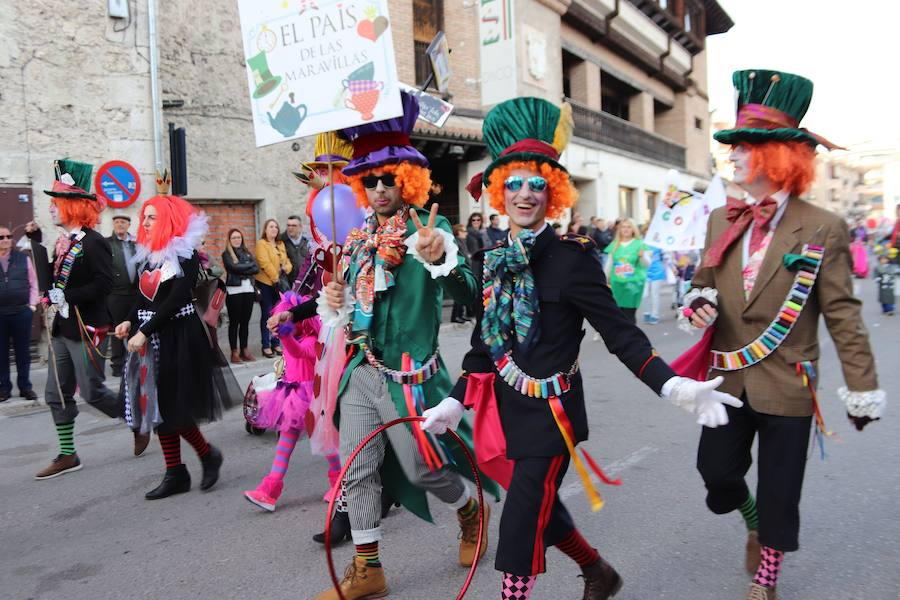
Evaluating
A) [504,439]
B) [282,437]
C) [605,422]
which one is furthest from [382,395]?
[605,422]

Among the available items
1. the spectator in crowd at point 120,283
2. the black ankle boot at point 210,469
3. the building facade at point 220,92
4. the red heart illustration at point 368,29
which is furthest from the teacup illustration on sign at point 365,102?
the building facade at point 220,92

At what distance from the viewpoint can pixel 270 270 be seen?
988 centimetres

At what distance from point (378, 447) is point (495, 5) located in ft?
55.3

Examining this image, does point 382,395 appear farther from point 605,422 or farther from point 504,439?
point 605,422

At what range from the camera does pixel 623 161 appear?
24.6 m

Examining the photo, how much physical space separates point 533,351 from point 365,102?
1.30 m

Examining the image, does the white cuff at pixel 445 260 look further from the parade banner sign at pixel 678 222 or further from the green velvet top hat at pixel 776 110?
the parade banner sign at pixel 678 222

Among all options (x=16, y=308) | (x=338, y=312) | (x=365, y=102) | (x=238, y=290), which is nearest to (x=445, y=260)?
(x=338, y=312)

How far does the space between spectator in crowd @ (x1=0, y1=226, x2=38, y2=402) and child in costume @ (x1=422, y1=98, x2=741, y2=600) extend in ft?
21.0

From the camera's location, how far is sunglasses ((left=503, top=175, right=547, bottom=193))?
262 centimetres

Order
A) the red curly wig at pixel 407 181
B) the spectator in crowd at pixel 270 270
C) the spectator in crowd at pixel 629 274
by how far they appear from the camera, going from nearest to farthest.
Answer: the red curly wig at pixel 407 181 < the spectator in crowd at pixel 629 274 < the spectator in crowd at pixel 270 270

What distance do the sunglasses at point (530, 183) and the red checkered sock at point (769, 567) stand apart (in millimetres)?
1627

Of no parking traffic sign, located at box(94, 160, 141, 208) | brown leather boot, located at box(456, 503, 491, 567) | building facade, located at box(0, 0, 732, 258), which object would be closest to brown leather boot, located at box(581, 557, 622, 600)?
brown leather boot, located at box(456, 503, 491, 567)

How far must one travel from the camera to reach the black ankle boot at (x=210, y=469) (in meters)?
4.57
